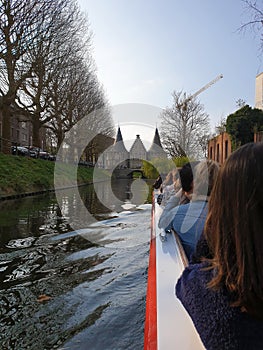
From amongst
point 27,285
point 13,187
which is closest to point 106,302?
point 27,285

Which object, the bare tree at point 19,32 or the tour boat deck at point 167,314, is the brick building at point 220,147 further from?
the tour boat deck at point 167,314

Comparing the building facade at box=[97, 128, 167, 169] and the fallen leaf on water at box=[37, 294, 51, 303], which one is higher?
the building facade at box=[97, 128, 167, 169]

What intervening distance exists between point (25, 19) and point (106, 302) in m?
15.3

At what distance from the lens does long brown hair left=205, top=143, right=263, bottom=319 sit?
3.50 feet

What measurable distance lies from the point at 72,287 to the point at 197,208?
84.1 inches

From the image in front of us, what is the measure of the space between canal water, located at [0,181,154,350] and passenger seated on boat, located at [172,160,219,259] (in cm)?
100

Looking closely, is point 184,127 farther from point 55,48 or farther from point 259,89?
point 55,48

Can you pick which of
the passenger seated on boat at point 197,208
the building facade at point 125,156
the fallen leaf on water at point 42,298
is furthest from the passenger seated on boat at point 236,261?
the building facade at point 125,156

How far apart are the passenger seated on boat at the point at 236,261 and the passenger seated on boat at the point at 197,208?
1.32 meters

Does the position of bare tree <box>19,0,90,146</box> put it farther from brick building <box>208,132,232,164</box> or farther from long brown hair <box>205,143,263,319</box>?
long brown hair <box>205,143,263,319</box>

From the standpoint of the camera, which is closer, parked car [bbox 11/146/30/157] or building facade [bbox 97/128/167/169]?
parked car [bbox 11/146/30/157]

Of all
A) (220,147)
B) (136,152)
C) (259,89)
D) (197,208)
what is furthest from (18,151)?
(136,152)

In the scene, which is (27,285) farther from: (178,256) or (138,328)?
(178,256)

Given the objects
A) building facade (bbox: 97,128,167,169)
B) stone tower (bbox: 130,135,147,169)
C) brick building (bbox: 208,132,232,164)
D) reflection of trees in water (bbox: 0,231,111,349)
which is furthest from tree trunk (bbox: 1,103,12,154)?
stone tower (bbox: 130,135,147,169)
